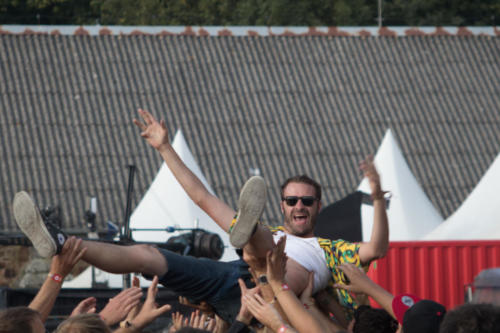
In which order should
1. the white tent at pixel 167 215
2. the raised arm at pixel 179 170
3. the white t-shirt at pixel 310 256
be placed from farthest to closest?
the white tent at pixel 167 215
the raised arm at pixel 179 170
the white t-shirt at pixel 310 256

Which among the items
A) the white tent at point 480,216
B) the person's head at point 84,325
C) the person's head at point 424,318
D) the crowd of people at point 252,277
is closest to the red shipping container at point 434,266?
the white tent at point 480,216

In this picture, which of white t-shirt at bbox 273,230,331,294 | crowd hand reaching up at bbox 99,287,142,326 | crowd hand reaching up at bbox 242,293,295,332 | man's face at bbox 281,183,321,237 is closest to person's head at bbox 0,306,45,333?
crowd hand reaching up at bbox 99,287,142,326

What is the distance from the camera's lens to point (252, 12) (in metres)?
33.9

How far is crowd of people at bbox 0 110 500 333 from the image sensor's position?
14.1 ft

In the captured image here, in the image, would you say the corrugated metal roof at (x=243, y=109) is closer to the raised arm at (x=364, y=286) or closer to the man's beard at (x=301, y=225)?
the man's beard at (x=301, y=225)

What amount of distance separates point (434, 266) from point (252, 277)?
7.02 metres

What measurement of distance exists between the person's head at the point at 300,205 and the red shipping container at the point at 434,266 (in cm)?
608

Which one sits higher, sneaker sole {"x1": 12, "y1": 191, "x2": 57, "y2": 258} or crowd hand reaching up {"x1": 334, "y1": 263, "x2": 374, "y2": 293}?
sneaker sole {"x1": 12, "y1": 191, "x2": 57, "y2": 258}

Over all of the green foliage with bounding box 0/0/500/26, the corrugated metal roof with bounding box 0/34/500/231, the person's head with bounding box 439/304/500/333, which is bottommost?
the person's head with bounding box 439/304/500/333

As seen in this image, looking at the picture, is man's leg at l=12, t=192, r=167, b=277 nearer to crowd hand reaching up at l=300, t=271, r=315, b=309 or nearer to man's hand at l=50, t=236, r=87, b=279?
man's hand at l=50, t=236, r=87, b=279

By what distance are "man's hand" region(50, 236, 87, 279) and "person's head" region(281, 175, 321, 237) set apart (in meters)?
1.32

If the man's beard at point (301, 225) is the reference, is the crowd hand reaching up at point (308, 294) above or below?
below

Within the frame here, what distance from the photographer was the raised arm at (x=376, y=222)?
5.03 m

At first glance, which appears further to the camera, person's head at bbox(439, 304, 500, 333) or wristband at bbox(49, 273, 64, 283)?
wristband at bbox(49, 273, 64, 283)
